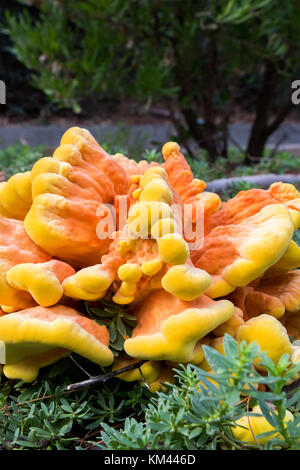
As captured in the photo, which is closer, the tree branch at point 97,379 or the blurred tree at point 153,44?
the tree branch at point 97,379

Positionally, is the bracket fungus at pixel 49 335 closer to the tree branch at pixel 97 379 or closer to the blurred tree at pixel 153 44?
the tree branch at pixel 97 379

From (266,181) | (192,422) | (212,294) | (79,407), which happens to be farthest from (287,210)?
(266,181)

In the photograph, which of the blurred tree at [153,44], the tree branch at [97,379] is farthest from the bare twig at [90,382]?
the blurred tree at [153,44]

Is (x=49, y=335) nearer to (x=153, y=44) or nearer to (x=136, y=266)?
(x=136, y=266)

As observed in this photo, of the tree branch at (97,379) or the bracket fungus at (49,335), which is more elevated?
the bracket fungus at (49,335)
